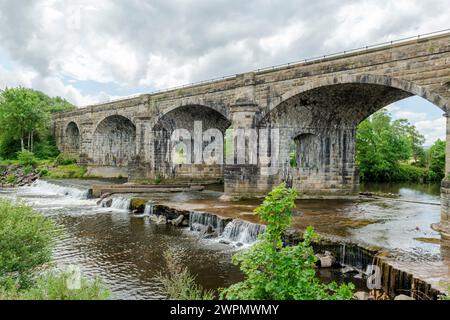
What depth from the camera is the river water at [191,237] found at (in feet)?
36.6

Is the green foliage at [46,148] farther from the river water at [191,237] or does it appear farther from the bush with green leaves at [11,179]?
the river water at [191,237]

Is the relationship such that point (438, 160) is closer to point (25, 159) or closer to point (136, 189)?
point (136, 189)

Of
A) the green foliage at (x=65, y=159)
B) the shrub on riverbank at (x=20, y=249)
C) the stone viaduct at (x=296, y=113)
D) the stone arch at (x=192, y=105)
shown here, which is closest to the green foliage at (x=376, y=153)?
the stone viaduct at (x=296, y=113)

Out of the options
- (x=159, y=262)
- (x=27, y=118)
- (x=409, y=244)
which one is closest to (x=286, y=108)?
(x=409, y=244)

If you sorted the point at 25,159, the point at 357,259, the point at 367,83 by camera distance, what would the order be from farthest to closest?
the point at 25,159, the point at 367,83, the point at 357,259

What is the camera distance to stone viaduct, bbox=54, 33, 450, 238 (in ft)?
52.6

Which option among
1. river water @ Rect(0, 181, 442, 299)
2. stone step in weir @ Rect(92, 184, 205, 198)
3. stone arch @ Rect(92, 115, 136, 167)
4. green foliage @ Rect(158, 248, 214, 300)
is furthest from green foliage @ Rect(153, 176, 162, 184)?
green foliage @ Rect(158, 248, 214, 300)

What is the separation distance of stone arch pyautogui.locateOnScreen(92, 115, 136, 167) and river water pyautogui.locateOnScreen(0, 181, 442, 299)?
21473 mm

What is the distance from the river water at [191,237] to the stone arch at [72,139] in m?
31.2

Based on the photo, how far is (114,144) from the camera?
1789 inches

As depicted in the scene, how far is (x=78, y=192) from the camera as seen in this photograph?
28.7 m

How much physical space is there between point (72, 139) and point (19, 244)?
48.1 metres

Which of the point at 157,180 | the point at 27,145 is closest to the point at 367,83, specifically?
the point at 157,180

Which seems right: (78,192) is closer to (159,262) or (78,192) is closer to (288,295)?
(159,262)
